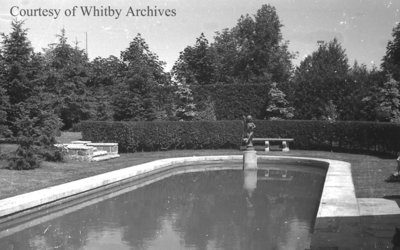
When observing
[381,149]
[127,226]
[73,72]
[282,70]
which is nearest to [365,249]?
[127,226]

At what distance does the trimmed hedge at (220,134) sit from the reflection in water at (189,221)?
9899 mm

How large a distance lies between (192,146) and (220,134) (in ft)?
5.65

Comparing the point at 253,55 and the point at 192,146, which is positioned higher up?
the point at 253,55

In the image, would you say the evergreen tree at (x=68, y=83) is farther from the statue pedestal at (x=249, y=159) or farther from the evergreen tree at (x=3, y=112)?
the statue pedestal at (x=249, y=159)

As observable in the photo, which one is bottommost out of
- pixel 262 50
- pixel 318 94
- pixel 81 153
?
pixel 81 153

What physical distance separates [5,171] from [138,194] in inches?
206

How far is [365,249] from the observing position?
6.12 metres

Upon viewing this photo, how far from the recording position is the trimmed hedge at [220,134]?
74.9 feet

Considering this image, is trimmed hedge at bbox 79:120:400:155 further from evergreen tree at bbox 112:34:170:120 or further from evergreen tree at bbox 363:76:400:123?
evergreen tree at bbox 112:34:170:120

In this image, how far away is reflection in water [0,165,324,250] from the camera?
24.6ft

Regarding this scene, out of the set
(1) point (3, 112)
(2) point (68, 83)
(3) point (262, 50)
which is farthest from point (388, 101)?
→ (3) point (262, 50)

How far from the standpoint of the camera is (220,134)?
82.2ft

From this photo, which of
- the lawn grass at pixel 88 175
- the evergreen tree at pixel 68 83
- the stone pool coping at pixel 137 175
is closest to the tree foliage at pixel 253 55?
the evergreen tree at pixel 68 83

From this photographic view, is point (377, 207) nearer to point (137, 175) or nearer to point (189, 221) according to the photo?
point (189, 221)
